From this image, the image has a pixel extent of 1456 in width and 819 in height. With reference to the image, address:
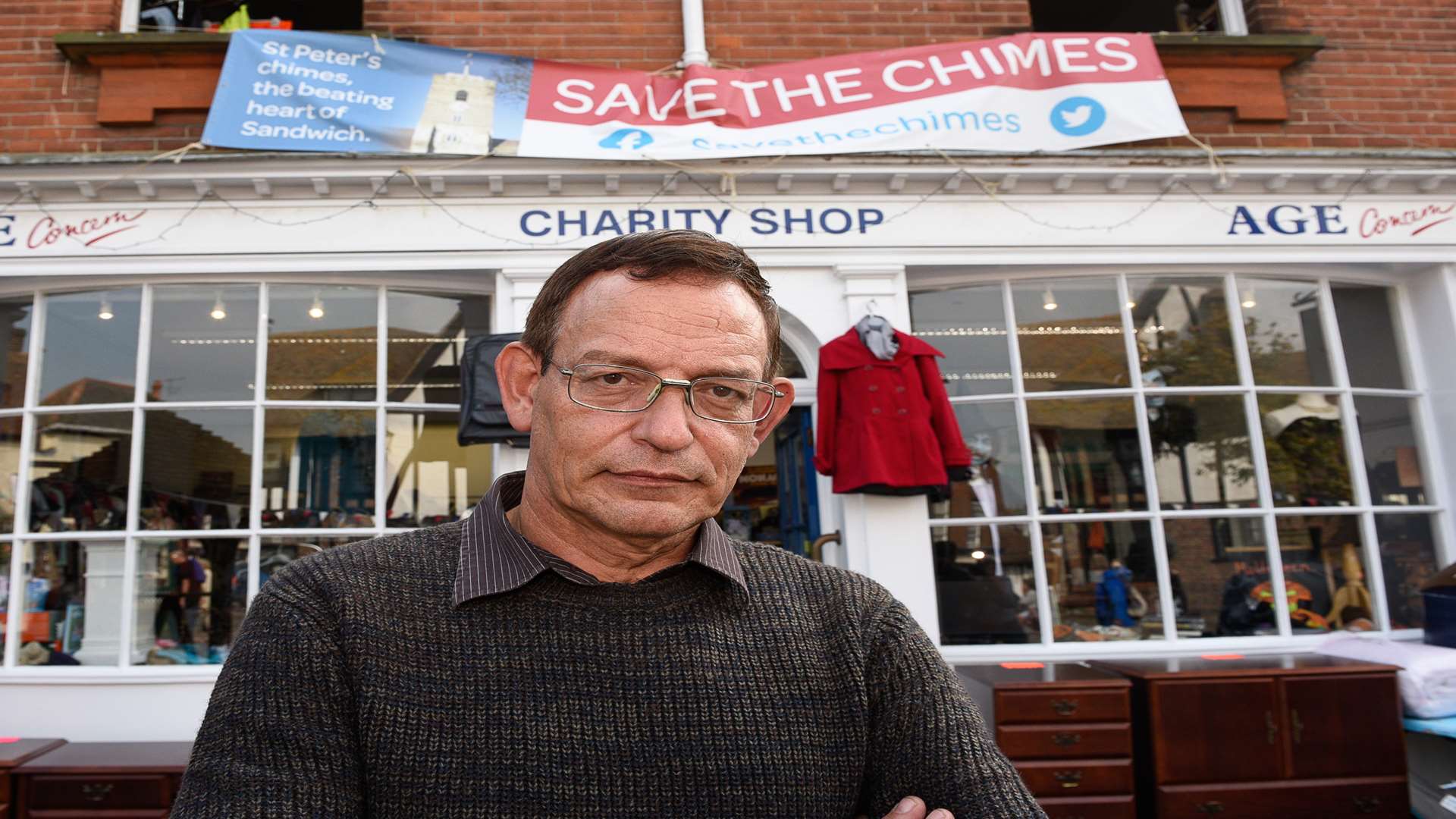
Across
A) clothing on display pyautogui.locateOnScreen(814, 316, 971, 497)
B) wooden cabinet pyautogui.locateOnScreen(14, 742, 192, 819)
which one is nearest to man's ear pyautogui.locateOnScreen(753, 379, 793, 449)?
clothing on display pyautogui.locateOnScreen(814, 316, 971, 497)

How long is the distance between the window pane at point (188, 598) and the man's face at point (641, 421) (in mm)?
3732

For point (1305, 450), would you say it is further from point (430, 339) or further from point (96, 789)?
point (96, 789)

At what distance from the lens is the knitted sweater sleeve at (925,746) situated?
1.16 m

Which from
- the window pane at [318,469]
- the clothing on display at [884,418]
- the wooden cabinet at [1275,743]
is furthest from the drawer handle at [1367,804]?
the window pane at [318,469]

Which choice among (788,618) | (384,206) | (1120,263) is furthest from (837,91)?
(788,618)

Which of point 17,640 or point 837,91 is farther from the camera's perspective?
point 837,91

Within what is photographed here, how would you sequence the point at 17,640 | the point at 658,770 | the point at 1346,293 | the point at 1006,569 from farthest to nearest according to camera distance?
1. the point at 1346,293
2. the point at 1006,569
3. the point at 17,640
4. the point at 658,770

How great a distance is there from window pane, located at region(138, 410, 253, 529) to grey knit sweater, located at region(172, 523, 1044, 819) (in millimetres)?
3617

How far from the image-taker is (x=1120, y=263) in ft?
15.3

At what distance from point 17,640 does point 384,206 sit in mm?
2739

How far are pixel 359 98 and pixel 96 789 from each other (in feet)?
10.8

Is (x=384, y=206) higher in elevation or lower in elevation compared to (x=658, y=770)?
higher

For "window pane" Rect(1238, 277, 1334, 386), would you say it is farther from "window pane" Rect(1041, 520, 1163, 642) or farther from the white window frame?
"window pane" Rect(1041, 520, 1163, 642)

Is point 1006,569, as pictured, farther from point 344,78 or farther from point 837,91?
point 344,78
